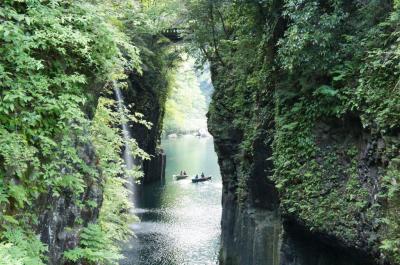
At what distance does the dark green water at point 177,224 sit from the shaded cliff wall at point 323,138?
6.62 m

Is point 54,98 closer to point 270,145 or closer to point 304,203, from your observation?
point 304,203

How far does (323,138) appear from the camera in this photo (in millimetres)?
11117

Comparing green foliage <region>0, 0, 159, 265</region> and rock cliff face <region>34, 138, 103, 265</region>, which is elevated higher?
green foliage <region>0, 0, 159, 265</region>

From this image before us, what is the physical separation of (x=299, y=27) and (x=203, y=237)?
16.0 meters

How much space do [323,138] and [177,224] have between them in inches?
664

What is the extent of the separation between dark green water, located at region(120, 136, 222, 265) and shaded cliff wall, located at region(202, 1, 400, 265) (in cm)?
662

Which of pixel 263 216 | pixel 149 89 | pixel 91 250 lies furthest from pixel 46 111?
pixel 149 89

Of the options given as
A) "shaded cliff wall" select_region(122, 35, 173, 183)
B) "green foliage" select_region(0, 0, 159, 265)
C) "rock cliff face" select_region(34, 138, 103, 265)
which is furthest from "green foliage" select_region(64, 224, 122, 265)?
"shaded cliff wall" select_region(122, 35, 173, 183)

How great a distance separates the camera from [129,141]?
1433 cm

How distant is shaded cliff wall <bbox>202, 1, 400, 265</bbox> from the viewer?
9039 mm

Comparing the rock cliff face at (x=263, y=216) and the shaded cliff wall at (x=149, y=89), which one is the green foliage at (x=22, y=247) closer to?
the rock cliff face at (x=263, y=216)

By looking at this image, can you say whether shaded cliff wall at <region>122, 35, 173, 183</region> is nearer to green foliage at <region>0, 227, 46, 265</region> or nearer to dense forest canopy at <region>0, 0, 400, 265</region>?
dense forest canopy at <region>0, 0, 400, 265</region>

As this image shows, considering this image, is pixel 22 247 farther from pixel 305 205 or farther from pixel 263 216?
Answer: pixel 263 216

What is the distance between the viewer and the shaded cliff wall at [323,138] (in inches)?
356
